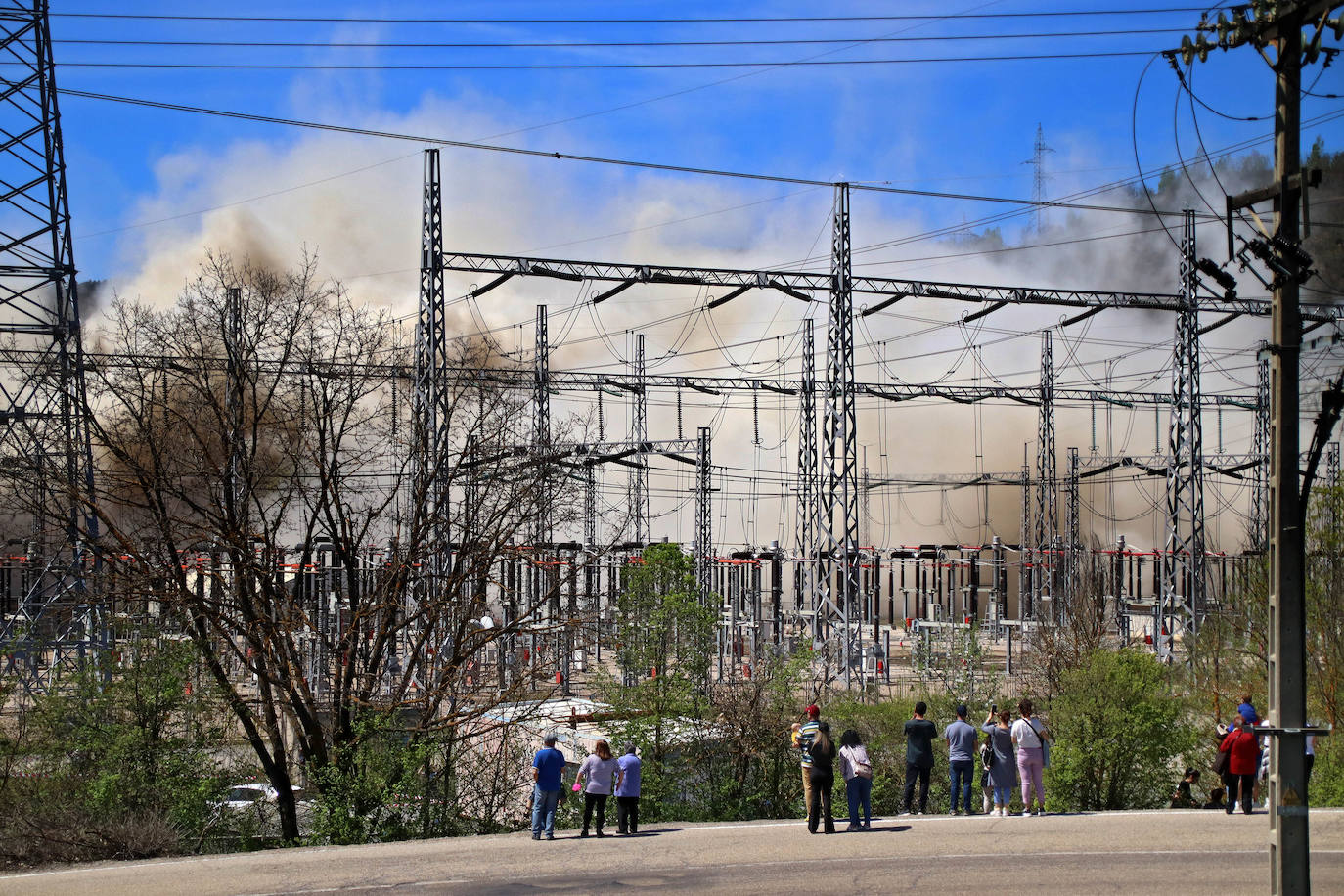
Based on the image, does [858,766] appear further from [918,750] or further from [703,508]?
[703,508]

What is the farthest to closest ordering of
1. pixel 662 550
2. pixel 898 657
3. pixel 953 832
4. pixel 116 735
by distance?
pixel 898 657, pixel 662 550, pixel 116 735, pixel 953 832

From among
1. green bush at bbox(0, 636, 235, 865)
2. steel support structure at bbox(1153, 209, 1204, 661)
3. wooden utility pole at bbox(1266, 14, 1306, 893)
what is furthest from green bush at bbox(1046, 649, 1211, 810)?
green bush at bbox(0, 636, 235, 865)

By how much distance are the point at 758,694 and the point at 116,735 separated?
9024mm

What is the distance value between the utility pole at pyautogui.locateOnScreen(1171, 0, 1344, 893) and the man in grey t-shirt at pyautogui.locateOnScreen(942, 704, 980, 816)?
17.4ft

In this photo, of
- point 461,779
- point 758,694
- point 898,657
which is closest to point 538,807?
point 461,779

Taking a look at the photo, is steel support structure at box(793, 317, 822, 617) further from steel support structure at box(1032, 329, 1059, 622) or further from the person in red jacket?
steel support structure at box(1032, 329, 1059, 622)

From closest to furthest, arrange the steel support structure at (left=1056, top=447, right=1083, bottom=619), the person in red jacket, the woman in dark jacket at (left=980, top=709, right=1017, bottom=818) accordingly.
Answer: the person in red jacket
the woman in dark jacket at (left=980, top=709, right=1017, bottom=818)
the steel support structure at (left=1056, top=447, right=1083, bottom=619)

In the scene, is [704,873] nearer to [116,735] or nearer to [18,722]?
[116,735]

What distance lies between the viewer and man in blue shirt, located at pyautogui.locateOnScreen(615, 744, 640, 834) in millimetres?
13102

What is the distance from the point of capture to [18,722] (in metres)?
15.8

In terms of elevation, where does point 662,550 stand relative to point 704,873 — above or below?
above

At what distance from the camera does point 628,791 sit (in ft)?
43.1

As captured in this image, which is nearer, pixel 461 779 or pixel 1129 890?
pixel 1129 890

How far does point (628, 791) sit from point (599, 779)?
0.37m
